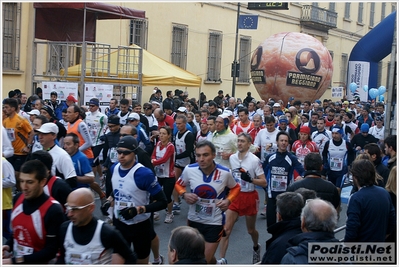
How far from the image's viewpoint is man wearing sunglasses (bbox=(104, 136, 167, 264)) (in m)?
6.06

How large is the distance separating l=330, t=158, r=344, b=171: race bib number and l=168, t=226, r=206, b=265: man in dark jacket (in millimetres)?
7335

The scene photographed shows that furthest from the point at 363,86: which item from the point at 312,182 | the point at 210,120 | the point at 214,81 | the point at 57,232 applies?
the point at 57,232

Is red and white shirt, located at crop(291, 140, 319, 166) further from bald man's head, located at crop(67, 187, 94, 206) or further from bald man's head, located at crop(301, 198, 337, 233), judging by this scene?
bald man's head, located at crop(67, 187, 94, 206)

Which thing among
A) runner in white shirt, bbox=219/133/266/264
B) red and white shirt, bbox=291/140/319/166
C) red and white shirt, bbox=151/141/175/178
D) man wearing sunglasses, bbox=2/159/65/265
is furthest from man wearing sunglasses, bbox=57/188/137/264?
red and white shirt, bbox=291/140/319/166

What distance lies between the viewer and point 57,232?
462cm

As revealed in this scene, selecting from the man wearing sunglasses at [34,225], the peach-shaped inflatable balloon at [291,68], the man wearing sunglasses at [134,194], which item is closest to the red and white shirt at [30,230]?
the man wearing sunglasses at [34,225]

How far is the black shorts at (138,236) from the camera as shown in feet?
20.3

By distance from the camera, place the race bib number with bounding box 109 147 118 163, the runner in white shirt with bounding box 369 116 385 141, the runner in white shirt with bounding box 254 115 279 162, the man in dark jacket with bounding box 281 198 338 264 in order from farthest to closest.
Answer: the runner in white shirt with bounding box 369 116 385 141
the runner in white shirt with bounding box 254 115 279 162
the race bib number with bounding box 109 147 118 163
the man in dark jacket with bounding box 281 198 338 264

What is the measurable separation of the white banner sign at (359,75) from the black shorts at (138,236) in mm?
25676

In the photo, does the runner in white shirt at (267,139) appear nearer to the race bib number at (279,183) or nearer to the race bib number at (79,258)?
the race bib number at (279,183)

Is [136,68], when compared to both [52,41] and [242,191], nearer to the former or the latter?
[52,41]

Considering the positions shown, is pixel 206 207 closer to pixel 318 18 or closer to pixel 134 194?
pixel 134 194

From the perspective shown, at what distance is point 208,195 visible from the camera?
6.47m

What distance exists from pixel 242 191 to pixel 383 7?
46.0m
